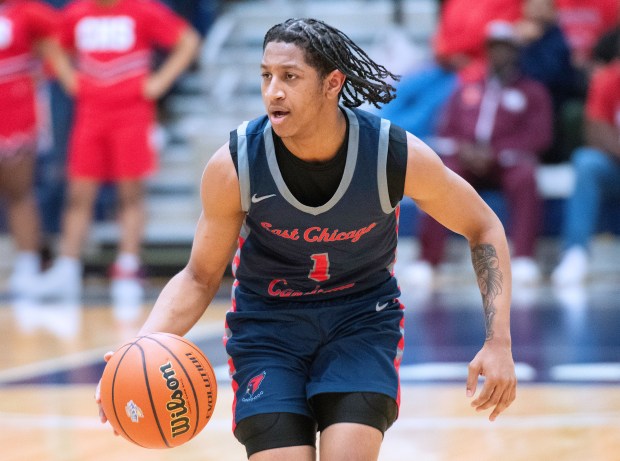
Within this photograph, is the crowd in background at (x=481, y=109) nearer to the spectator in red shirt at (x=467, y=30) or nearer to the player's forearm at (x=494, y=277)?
the spectator in red shirt at (x=467, y=30)

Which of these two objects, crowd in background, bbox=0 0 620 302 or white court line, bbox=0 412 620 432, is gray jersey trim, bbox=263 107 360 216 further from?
crowd in background, bbox=0 0 620 302

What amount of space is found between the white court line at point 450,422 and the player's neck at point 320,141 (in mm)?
1994

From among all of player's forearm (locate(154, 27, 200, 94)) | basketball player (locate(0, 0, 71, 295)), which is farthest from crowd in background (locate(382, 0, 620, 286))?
basketball player (locate(0, 0, 71, 295))

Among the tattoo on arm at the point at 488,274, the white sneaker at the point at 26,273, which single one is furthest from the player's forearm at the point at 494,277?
the white sneaker at the point at 26,273

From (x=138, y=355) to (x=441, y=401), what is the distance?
2.54 metres

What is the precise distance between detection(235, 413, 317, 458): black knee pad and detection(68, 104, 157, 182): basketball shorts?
6482 millimetres

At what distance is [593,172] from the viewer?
936 centimetres

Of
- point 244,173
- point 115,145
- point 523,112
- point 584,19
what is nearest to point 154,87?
point 115,145

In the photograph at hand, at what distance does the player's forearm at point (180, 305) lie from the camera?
12.3 ft

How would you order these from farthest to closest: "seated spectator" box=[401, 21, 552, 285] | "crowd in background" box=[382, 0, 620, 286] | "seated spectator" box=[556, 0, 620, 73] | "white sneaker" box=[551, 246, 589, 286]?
"seated spectator" box=[556, 0, 620, 73]
"seated spectator" box=[401, 21, 552, 285]
"crowd in background" box=[382, 0, 620, 286]
"white sneaker" box=[551, 246, 589, 286]

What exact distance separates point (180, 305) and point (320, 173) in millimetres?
628

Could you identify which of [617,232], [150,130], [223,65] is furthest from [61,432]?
[223,65]

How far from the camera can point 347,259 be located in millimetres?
3717

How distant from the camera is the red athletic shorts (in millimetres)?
10109
